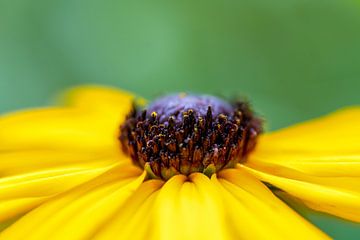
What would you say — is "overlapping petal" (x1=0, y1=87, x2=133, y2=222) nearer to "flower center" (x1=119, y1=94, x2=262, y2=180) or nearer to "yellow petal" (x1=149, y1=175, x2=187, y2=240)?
"flower center" (x1=119, y1=94, x2=262, y2=180)

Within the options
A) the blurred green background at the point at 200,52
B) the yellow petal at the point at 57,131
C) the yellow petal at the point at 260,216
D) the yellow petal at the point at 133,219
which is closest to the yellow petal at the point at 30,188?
the yellow petal at the point at 133,219

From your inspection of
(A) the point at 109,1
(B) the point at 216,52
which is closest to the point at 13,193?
(B) the point at 216,52

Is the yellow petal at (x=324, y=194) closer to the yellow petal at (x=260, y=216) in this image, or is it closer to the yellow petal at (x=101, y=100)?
the yellow petal at (x=260, y=216)

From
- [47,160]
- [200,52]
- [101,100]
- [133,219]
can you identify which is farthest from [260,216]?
[200,52]

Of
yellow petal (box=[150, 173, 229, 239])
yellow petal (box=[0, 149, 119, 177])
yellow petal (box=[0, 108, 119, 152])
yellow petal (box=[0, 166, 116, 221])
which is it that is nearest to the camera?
yellow petal (box=[150, 173, 229, 239])

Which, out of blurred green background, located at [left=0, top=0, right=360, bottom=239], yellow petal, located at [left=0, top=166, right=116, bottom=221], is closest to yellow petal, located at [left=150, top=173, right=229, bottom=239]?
yellow petal, located at [left=0, top=166, right=116, bottom=221]

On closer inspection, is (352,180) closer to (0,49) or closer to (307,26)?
(307,26)

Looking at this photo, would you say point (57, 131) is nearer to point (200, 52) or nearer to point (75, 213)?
point (75, 213)
